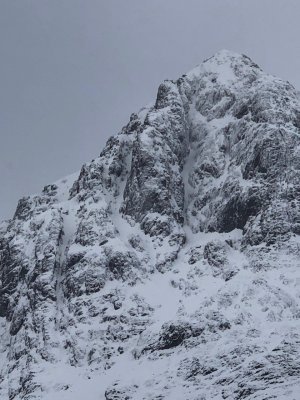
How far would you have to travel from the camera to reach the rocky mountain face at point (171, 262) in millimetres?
83294

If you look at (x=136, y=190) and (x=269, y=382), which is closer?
(x=269, y=382)

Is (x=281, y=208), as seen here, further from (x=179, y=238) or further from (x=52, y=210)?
(x=52, y=210)

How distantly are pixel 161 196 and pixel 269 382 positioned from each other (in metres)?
61.8

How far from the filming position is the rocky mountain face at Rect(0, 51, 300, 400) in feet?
273

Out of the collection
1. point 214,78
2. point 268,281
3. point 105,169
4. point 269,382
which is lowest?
point 269,382

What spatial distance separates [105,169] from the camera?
5527 inches

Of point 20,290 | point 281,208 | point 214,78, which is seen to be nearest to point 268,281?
point 281,208

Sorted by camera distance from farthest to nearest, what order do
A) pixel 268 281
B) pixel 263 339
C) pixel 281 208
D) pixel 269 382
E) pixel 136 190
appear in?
pixel 136 190 < pixel 281 208 < pixel 268 281 < pixel 263 339 < pixel 269 382

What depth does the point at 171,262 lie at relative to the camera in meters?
114

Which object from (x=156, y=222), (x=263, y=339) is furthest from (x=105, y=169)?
(x=263, y=339)

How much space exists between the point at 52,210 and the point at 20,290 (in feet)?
62.6

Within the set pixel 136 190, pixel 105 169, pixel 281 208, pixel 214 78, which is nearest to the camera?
pixel 281 208

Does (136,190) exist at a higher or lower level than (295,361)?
higher

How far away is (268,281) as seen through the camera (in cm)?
9812
